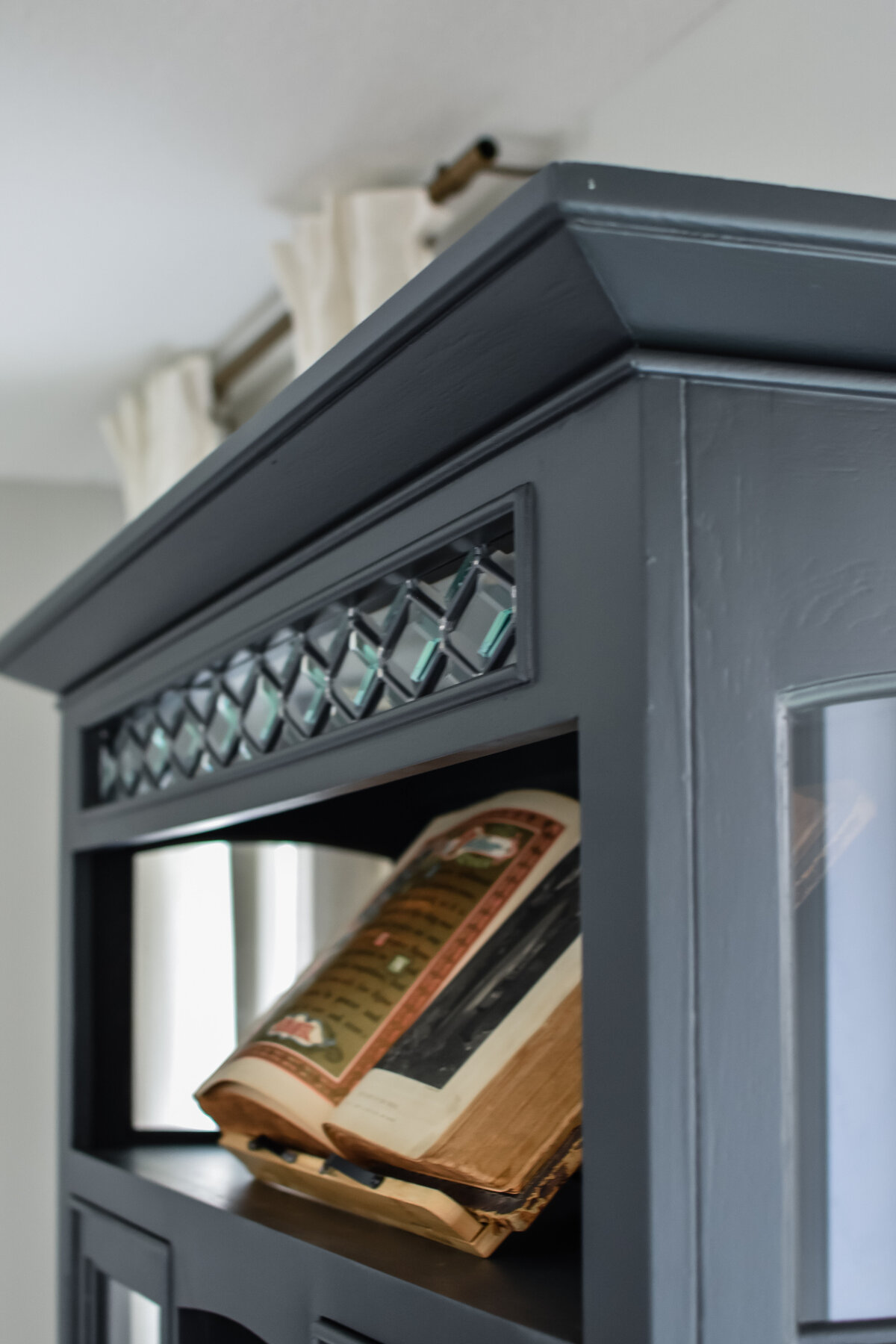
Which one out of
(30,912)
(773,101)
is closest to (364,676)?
(773,101)

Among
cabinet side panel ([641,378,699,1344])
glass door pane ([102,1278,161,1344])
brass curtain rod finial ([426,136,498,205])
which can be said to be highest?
brass curtain rod finial ([426,136,498,205])

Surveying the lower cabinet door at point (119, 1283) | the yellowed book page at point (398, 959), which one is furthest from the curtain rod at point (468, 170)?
the lower cabinet door at point (119, 1283)

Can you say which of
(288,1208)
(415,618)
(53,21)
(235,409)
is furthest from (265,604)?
(235,409)

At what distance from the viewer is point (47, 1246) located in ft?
8.34

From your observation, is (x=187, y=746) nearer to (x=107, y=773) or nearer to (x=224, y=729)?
(x=224, y=729)

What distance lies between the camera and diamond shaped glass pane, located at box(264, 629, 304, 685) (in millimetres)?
698

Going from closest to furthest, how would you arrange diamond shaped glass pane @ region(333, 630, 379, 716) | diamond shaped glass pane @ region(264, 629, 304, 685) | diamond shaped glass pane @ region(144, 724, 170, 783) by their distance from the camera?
diamond shaped glass pane @ region(333, 630, 379, 716) < diamond shaped glass pane @ region(264, 629, 304, 685) < diamond shaped glass pane @ region(144, 724, 170, 783)

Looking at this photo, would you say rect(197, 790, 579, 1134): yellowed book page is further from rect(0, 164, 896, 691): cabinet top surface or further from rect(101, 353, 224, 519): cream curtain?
rect(101, 353, 224, 519): cream curtain

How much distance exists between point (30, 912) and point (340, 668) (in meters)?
2.22

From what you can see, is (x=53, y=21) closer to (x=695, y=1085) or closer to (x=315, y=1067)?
(x=315, y=1067)

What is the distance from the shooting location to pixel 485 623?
0.52 meters

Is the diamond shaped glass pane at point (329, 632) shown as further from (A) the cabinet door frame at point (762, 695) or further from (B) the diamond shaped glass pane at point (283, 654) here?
(A) the cabinet door frame at point (762, 695)

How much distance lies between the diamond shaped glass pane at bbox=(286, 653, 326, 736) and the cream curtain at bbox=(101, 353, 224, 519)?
1.31 metres

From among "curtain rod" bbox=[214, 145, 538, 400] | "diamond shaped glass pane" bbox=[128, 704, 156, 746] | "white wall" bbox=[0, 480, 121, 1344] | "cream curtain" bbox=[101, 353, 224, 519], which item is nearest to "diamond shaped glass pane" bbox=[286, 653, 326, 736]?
"diamond shaped glass pane" bbox=[128, 704, 156, 746]
